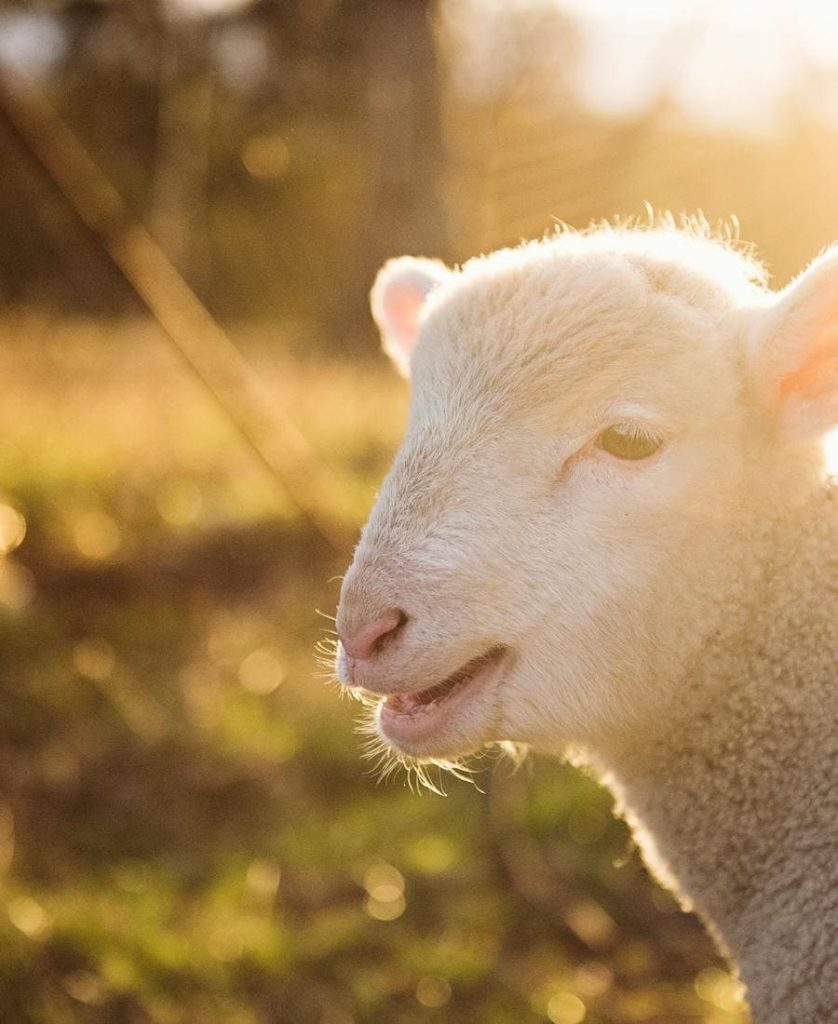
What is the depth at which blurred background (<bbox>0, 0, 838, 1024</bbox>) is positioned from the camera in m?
3.44

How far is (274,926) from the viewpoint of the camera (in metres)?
3.62

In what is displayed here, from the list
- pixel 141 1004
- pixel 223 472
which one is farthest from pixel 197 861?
pixel 223 472

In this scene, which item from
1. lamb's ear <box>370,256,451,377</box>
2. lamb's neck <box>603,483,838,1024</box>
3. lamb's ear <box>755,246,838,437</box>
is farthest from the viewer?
lamb's ear <box>370,256,451,377</box>

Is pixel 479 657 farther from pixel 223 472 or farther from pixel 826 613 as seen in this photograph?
pixel 223 472

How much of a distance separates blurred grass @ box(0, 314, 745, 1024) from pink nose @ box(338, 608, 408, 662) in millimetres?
1035

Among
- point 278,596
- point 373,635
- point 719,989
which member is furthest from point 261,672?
point 373,635

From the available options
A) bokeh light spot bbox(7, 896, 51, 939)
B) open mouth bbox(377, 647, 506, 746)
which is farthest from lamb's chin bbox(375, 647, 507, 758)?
bokeh light spot bbox(7, 896, 51, 939)

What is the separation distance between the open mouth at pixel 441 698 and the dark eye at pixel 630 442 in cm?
46

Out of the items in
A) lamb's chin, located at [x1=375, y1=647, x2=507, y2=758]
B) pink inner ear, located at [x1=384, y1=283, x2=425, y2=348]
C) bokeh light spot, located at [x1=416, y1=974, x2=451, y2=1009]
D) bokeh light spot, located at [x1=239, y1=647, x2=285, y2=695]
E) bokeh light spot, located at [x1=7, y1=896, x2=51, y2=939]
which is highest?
pink inner ear, located at [x1=384, y1=283, x2=425, y2=348]

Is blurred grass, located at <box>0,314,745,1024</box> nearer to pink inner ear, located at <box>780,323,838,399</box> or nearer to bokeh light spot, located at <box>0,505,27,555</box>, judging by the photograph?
bokeh light spot, located at <box>0,505,27,555</box>

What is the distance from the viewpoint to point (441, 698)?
7.27ft

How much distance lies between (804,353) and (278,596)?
417cm

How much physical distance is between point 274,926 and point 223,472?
3932 mm

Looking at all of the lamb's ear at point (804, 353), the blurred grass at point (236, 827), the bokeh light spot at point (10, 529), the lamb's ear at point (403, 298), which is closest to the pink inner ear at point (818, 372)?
the lamb's ear at point (804, 353)
